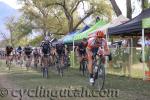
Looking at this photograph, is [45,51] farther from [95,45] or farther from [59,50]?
[95,45]

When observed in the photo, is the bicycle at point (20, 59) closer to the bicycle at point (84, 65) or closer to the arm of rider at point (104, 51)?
the bicycle at point (84, 65)

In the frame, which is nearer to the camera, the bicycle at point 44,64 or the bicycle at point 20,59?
the bicycle at point 44,64

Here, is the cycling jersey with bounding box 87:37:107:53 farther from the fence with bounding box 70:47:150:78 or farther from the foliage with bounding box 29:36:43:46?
the foliage with bounding box 29:36:43:46

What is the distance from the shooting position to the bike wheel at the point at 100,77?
14.7m

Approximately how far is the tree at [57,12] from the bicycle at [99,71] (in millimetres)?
46731

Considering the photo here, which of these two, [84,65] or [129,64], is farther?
[84,65]

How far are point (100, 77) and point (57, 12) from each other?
55.7 metres

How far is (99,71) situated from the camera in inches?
587

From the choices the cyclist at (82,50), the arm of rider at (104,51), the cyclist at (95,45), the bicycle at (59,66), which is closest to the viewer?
the arm of rider at (104,51)

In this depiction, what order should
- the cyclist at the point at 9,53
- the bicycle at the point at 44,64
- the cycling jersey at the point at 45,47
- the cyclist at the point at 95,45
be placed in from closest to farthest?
the cyclist at the point at 95,45 → the cycling jersey at the point at 45,47 → the bicycle at the point at 44,64 → the cyclist at the point at 9,53

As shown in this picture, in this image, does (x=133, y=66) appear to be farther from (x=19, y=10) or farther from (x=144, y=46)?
(x=19, y=10)

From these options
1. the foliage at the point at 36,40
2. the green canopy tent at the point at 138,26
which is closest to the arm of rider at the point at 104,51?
the green canopy tent at the point at 138,26

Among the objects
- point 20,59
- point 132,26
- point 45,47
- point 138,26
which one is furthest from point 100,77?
point 20,59

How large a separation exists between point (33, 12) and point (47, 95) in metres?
57.3
